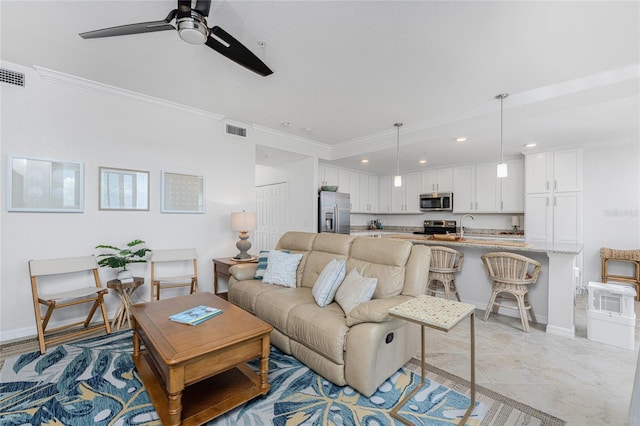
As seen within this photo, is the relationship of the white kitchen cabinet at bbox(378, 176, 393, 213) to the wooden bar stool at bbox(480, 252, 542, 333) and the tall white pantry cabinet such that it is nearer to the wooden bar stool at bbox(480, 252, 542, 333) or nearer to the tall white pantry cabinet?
the tall white pantry cabinet

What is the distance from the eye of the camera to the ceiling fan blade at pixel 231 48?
182cm

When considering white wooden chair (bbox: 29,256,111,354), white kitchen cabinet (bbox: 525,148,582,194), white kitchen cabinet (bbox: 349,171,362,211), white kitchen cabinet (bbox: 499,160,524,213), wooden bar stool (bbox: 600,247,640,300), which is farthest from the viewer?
white kitchen cabinet (bbox: 349,171,362,211)

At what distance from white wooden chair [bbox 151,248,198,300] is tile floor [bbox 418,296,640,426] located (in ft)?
9.59

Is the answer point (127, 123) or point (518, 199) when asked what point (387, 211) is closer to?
point (518, 199)

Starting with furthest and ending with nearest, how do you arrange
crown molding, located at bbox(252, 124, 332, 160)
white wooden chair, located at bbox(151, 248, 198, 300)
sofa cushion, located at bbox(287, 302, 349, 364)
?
crown molding, located at bbox(252, 124, 332, 160)
white wooden chair, located at bbox(151, 248, 198, 300)
sofa cushion, located at bbox(287, 302, 349, 364)

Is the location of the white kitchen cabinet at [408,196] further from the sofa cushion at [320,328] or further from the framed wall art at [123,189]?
the framed wall art at [123,189]

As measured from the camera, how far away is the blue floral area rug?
1.70 meters

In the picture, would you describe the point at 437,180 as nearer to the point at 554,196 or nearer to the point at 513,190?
the point at 513,190

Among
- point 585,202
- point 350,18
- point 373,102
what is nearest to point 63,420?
point 350,18

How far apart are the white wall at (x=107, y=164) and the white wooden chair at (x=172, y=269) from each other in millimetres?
126

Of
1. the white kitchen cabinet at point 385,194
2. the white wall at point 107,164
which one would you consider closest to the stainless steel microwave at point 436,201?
the white kitchen cabinet at point 385,194

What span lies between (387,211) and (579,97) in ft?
15.0

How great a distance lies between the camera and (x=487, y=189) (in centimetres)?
562

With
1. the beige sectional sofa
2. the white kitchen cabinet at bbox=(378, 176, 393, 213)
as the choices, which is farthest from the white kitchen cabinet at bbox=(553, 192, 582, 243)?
the beige sectional sofa
